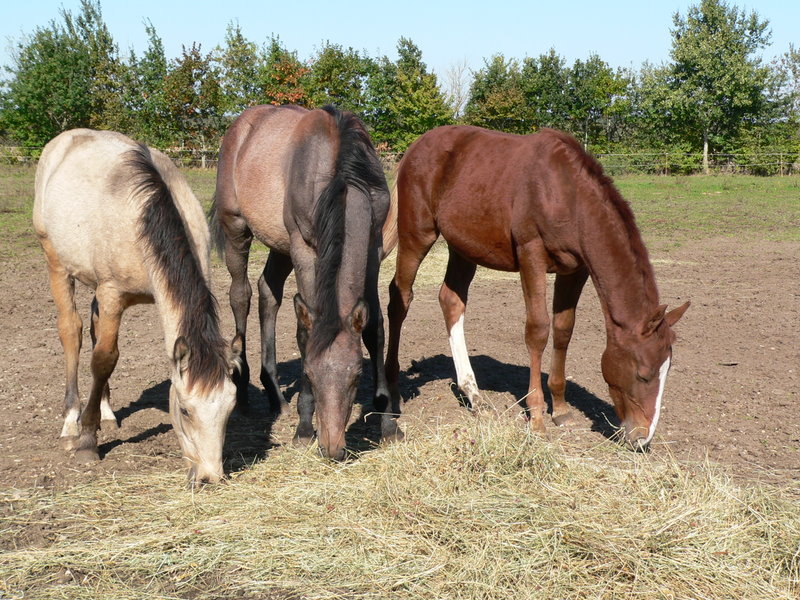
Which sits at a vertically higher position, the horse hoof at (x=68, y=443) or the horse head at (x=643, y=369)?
the horse head at (x=643, y=369)

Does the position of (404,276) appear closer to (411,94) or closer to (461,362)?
(461,362)

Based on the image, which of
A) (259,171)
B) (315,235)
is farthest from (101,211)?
(315,235)

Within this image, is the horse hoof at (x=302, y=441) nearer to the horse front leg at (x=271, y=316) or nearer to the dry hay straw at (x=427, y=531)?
the dry hay straw at (x=427, y=531)

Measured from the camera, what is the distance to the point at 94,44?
35844 mm

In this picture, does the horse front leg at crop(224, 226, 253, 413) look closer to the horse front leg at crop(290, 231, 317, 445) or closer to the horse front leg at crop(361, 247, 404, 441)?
the horse front leg at crop(290, 231, 317, 445)

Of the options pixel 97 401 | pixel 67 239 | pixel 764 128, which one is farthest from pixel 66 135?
pixel 764 128

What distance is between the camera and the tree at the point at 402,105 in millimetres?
32094

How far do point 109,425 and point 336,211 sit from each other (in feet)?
8.03

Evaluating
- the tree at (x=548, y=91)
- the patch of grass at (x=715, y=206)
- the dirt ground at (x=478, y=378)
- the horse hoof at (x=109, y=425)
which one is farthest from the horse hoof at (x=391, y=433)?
the tree at (x=548, y=91)

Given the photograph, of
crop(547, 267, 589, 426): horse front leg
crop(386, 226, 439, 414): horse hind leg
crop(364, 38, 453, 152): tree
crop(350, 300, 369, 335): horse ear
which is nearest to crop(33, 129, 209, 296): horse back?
crop(350, 300, 369, 335): horse ear

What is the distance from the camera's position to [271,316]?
19.7 ft

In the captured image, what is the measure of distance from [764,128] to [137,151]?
32.9 m

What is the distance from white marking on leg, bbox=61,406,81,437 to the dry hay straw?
883 mm

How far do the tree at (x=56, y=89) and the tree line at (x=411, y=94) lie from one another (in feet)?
0.20
